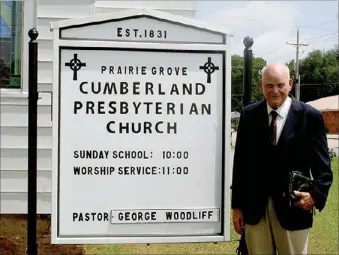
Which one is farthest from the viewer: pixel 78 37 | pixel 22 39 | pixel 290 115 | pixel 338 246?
pixel 338 246

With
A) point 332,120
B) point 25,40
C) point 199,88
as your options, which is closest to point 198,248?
point 25,40

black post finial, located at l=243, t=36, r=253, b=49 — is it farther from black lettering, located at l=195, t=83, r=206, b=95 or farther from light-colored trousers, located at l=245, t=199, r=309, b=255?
light-colored trousers, located at l=245, t=199, r=309, b=255

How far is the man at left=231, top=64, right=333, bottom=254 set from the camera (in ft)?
9.89

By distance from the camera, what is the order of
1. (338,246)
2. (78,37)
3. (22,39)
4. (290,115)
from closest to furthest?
(290,115) → (78,37) → (22,39) → (338,246)

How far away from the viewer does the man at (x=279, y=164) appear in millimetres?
3016

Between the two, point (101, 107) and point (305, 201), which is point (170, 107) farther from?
point (305, 201)

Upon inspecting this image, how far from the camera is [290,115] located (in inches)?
119

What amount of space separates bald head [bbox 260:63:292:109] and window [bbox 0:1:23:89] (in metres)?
2.92

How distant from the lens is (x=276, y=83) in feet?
9.87

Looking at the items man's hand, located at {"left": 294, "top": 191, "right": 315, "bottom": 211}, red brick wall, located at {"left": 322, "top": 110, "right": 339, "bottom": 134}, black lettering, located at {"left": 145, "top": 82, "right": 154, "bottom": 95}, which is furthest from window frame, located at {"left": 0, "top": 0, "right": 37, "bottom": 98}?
red brick wall, located at {"left": 322, "top": 110, "right": 339, "bottom": 134}

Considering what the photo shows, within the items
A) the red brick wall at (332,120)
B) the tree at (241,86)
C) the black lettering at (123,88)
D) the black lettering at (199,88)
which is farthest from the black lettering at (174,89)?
the red brick wall at (332,120)

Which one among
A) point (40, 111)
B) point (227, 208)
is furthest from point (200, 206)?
point (40, 111)

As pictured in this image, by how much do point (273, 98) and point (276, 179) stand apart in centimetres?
43

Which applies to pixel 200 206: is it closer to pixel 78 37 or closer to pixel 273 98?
pixel 273 98
